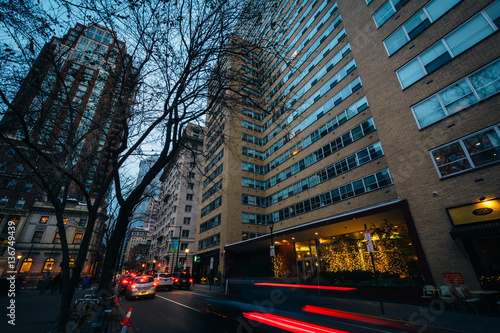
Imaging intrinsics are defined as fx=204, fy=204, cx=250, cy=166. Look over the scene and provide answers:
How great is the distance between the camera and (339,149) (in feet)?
71.9

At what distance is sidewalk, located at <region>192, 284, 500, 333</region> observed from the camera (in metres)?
7.11

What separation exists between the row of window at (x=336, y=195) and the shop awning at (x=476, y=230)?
7042 mm

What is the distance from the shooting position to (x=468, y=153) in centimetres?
1109

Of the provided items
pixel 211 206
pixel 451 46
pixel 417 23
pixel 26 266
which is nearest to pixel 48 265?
pixel 26 266

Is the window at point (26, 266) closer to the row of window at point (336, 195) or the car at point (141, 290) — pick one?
the car at point (141, 290)

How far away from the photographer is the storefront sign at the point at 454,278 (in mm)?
9961

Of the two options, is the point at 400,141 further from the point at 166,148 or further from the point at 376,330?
the point at 166,148

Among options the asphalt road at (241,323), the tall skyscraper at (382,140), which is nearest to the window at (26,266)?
the tall skyscraper at (382,140)

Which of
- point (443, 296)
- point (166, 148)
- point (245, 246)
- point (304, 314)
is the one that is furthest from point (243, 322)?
point (245, 246)

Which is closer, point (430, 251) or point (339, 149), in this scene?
point (430, 251)

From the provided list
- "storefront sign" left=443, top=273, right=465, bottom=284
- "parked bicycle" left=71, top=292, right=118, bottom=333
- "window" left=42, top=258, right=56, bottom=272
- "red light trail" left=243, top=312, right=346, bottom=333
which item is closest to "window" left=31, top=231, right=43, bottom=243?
"window" left=42, top=258, right=56, bottom=272

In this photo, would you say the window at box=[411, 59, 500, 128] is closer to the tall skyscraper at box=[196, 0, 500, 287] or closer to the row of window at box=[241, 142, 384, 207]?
the tall skyscraper at box=[196, 0, 500, 287]

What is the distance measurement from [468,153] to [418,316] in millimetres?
8842

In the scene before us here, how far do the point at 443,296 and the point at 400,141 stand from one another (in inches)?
356
